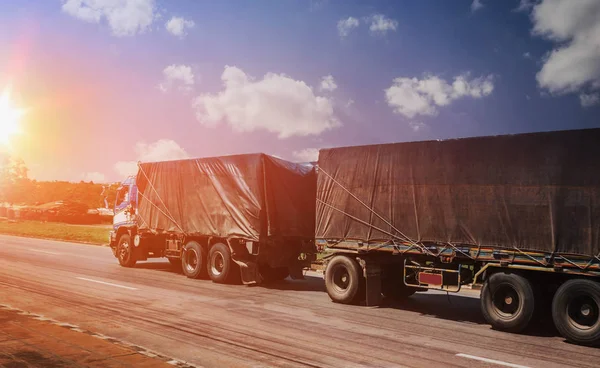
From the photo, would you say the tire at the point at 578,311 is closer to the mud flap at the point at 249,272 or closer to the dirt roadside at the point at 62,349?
the dirt roadside at the point at 62,349

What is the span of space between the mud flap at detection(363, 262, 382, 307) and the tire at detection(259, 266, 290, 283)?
14.7ft

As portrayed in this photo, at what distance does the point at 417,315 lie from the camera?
34.8 feet

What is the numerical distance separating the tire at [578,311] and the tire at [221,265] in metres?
9.11

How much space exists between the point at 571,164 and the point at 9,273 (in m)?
15.9

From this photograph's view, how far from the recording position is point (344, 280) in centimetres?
1198

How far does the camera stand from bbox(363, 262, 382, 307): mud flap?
11.5 meters

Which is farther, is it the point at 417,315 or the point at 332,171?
the point at 332,171

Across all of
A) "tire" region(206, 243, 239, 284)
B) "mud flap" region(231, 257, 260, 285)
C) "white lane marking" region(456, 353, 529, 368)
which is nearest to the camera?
"white lane marking" region(456, 353, 529, 368)

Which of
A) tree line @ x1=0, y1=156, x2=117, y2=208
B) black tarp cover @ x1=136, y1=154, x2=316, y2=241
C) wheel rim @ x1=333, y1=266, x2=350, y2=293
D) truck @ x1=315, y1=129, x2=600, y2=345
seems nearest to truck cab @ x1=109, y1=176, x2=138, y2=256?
black tarp cover @ x1=136, y1=154, x2=316, y2=241

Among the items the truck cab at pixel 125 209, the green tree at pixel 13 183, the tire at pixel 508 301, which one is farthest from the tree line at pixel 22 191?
the tire at pixel 508 301

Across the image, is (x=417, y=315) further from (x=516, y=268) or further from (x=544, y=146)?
(x=544, y=146)

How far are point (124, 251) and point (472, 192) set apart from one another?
1394cm

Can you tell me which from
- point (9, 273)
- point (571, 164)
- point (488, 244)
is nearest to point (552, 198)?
point (571, 164)

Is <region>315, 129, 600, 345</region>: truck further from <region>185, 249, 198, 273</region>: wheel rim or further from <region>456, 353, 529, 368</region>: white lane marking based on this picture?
→ <region>185, 249, 198, 273</region>: wheel rim
